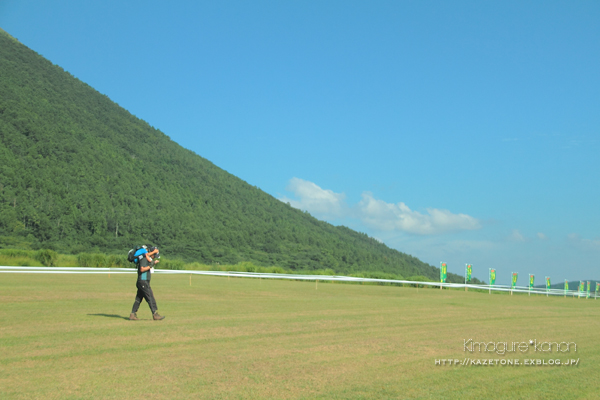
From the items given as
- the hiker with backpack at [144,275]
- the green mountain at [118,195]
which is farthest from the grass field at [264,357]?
the green mountain at [118,195]

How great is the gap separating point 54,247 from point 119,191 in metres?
35.4

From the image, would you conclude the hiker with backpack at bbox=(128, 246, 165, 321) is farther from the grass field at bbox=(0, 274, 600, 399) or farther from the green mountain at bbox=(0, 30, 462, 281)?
the green mountain at bbox=(0, 30, 462, 281)

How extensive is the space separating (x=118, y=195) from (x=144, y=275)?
344 feet

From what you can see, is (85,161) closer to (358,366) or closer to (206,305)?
(206,305)

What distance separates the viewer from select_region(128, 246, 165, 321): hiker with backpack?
11.5m

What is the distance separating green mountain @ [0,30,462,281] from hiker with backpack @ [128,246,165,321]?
63269 millimetres

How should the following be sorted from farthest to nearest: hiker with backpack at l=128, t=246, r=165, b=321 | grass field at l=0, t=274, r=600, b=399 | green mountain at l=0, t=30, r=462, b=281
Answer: green mountain at l=0, t=30, r=462, b=281 → hiker with backpack at l=128, t=246, r=165, b=321 → grass field at l=0, t=274, r=600, b=399

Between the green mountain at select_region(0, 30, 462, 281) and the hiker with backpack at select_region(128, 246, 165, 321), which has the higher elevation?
the green mountain at select_region(0, 30, 462, 281)

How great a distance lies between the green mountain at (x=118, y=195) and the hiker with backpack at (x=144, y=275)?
63269 millimetres

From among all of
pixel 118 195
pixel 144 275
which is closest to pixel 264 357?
pixel 144 275

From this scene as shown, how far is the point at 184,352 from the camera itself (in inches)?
318

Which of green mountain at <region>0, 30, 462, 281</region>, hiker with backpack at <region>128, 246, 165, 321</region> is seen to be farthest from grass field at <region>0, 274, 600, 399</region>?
green mountain at <region>0, 30, 462, 281</region>

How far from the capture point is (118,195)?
362ft

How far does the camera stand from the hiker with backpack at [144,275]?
37.7ft
